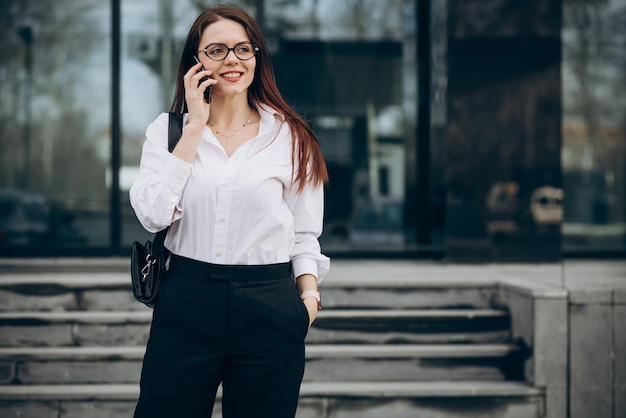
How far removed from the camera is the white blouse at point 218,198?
7.00ft

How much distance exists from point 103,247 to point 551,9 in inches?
225

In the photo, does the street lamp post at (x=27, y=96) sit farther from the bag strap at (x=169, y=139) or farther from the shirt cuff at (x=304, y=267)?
the shirt cuff at (x=304, y=267)

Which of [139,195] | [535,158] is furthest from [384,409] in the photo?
[535,158]

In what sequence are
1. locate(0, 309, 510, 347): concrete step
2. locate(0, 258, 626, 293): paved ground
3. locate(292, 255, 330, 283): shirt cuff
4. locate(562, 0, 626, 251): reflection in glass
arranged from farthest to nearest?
locate(562, 0, 626, 251): reflection in glass → locate(0, 258, 626, 293): paved ground → locate(0, 309, 510, 347): concrete step → locate(292, 255, 330, 283): shirt cuff

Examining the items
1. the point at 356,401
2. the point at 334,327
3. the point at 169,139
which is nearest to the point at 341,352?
the point at 334,327

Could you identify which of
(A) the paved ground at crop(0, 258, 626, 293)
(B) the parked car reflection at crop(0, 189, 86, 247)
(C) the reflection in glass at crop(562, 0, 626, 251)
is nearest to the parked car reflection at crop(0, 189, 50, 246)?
(B) the parked car reflection at crop(0, 189, 86, 247)

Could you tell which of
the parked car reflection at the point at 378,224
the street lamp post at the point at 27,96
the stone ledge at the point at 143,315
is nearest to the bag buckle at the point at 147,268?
the stone ledge at the point at 143,315

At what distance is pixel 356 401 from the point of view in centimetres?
450

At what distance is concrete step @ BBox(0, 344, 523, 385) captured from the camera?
4.71 meters

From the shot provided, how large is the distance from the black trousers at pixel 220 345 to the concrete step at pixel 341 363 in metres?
2.71

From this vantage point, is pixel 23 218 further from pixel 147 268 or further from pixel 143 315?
pixel 147 268

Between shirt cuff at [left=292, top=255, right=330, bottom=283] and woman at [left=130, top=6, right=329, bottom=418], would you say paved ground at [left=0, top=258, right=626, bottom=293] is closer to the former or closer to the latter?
shirt cuff at [left=292, top=255, right=330, bottom=283]

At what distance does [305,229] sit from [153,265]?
1.81ft

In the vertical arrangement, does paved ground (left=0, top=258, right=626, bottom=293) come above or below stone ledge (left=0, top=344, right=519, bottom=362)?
above
